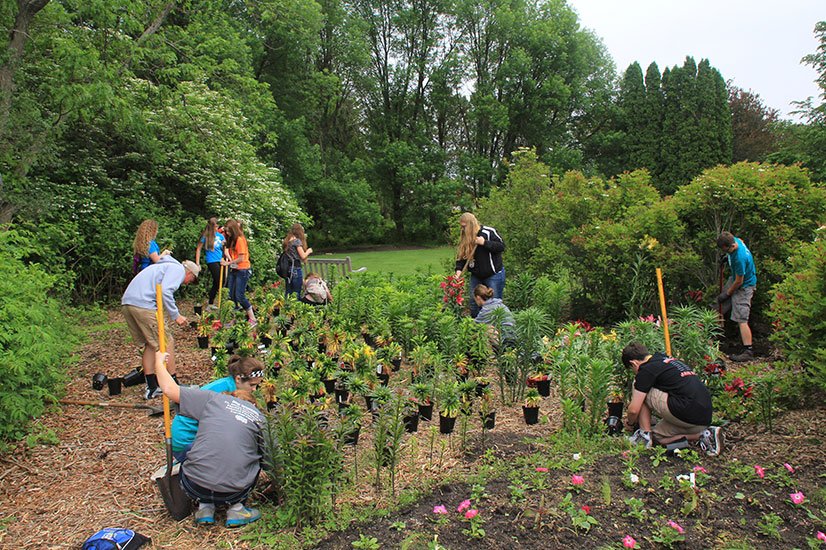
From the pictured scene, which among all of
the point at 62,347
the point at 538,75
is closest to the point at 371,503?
the point at 62,347

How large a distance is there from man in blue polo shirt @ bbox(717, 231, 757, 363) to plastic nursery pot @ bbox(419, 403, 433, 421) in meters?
3.71

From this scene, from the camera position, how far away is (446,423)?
4.20m

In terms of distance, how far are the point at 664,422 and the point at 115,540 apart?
3441 mm

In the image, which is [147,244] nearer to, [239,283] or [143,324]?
[143,324]

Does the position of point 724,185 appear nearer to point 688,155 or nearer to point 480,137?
point 688,155

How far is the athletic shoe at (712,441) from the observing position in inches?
148

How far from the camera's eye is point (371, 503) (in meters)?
3.31

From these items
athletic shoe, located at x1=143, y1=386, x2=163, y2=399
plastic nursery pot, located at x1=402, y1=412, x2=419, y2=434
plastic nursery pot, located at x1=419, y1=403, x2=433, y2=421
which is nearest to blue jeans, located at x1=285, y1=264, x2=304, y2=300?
athletic shoe, located at x1=143, y1=386, x2=163, y2=399

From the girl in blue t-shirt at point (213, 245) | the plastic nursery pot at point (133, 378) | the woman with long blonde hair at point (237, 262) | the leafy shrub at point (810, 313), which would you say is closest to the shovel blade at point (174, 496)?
the plastic nursery pot at point (133, 378)

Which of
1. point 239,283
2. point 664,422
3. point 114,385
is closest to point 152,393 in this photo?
point 114,385

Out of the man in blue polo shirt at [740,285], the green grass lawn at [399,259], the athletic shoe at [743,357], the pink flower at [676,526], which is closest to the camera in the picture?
the pink flower at [676,526]

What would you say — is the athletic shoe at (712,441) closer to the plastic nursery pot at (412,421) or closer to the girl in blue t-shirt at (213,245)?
the plastic nursery pot at (412,421)

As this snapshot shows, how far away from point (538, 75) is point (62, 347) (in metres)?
31.0

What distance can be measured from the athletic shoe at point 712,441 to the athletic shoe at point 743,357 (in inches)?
108
